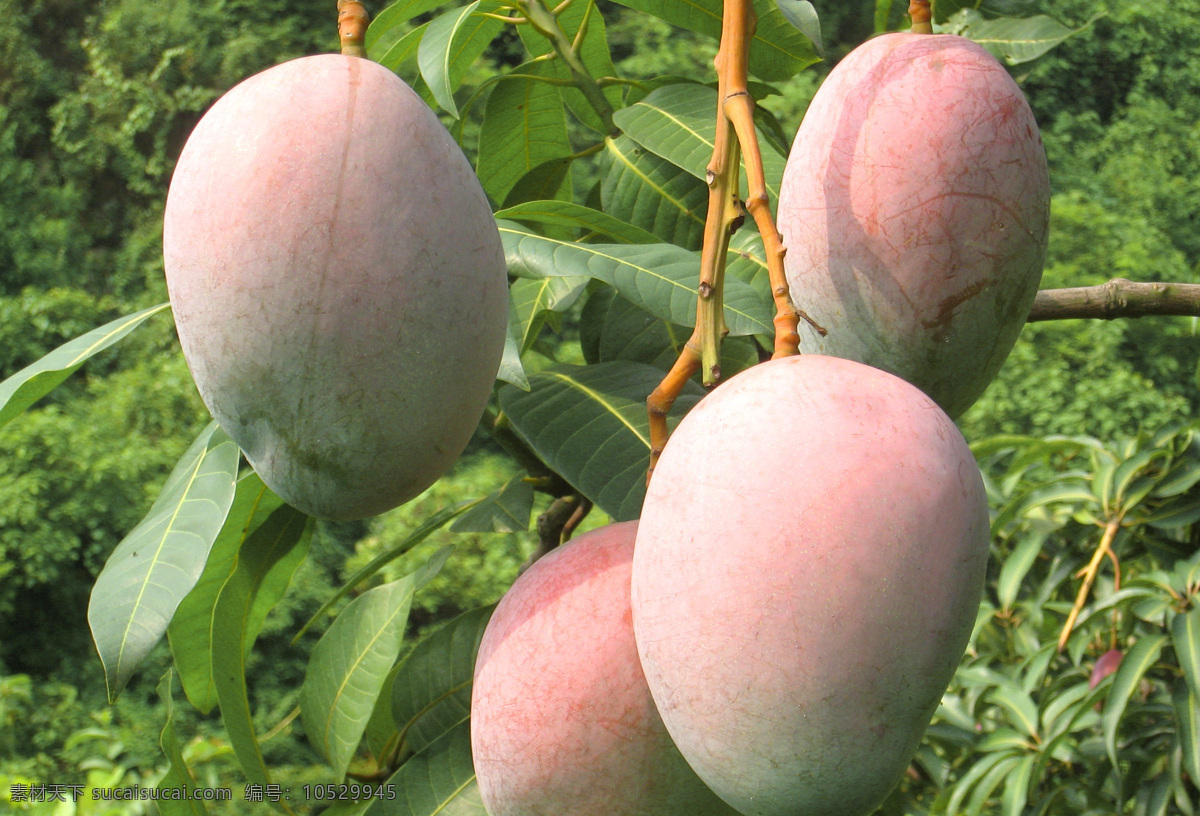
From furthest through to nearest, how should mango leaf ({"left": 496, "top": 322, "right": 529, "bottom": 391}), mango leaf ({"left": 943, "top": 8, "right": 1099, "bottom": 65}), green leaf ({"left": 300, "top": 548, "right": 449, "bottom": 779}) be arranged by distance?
mango leaf ({"left": 943, "top": 8, "right": 1099, "bottom": 65})
green leaf ({"left": 300, "top": 548, "right": 449, "bottom": 779})
mango leaf ({"left": 496, "top": 322, "right": 529, "bottom": 391})

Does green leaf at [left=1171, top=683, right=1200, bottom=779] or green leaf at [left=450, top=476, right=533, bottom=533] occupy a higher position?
green leaf at [left=450, top=476, right=533, bottom=533]

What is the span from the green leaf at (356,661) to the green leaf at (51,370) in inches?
8.6

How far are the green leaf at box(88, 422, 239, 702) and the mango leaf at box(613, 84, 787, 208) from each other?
296 millimetres

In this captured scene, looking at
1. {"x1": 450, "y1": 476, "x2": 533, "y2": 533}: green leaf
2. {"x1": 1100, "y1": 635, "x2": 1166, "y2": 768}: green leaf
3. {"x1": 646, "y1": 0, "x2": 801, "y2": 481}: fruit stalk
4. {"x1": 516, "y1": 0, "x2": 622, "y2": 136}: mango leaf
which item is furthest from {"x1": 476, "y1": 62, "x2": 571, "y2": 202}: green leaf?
{"x1": 1100, "y1": 635, "x2": 1166, "y2": 768}: green leaf

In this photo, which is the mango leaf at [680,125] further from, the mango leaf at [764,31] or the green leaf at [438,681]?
the green leaf at [438,681]

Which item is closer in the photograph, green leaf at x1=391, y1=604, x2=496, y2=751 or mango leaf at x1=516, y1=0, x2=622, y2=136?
green leaf at x1=391, y1=604, x2=496, y2=751

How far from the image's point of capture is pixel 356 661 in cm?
65

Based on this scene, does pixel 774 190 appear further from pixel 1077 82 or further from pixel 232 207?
pixel 1077 82

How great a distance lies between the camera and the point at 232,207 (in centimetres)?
32

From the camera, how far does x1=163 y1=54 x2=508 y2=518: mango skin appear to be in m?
0.31

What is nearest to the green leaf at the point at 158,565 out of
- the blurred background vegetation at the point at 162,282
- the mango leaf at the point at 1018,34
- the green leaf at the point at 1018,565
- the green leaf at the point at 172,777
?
the green leaf at the point at 172,777

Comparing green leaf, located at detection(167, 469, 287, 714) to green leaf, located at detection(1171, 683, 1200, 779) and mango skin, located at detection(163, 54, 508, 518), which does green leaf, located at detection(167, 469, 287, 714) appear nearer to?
mango skin, located at detection(163, 54, 508, 518)

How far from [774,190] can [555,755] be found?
12.4 inches

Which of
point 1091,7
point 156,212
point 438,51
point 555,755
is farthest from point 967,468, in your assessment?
point 1091,7
